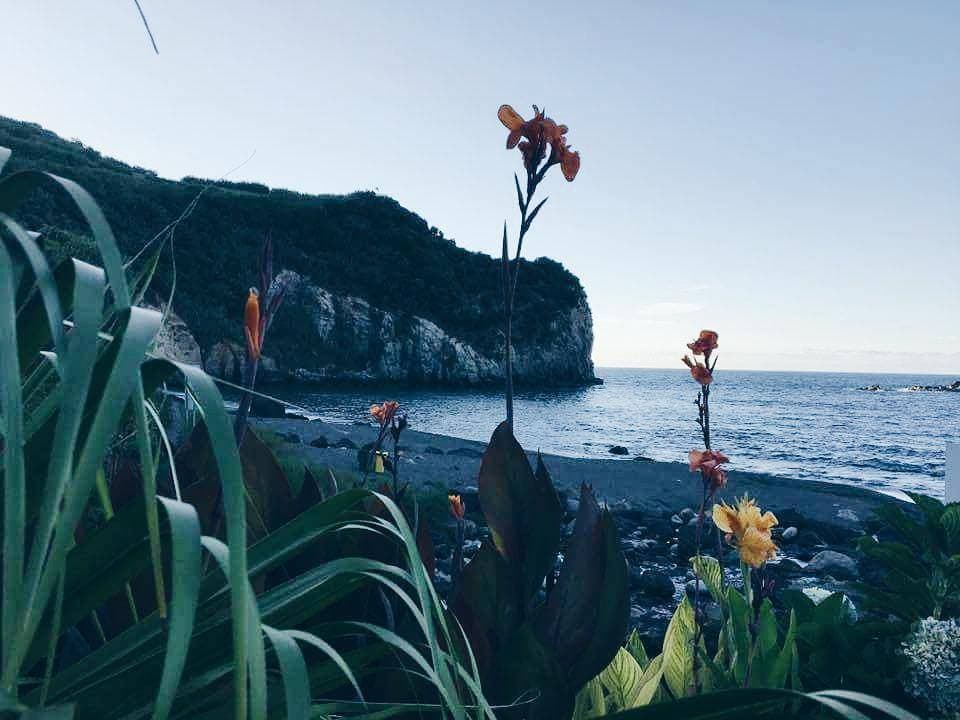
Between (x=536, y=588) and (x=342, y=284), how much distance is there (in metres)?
40.7

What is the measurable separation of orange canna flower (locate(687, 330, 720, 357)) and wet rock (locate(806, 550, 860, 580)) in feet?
14.8

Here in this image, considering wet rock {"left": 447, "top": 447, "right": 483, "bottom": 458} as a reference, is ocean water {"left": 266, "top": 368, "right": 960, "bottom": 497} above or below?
below

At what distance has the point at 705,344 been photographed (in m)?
1.40

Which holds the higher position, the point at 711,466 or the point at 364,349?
the point at 364,349

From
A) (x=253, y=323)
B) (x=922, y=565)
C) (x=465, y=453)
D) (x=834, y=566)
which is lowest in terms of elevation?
(x=465, y=453)

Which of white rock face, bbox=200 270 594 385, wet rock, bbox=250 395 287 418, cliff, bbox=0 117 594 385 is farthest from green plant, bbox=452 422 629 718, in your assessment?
white rock face, bbox=200 270 594 385

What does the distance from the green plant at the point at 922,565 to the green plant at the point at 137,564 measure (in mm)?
859

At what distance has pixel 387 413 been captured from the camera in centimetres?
200

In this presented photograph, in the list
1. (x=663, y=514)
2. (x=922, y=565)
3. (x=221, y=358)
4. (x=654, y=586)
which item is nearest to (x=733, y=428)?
(x=221, y=358)

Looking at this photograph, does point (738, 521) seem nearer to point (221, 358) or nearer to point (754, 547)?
point (754, 547)

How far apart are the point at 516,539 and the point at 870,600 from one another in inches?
Result: 28.8

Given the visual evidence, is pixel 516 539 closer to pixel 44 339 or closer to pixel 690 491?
pixel 44 339

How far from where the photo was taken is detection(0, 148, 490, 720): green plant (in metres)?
0.41

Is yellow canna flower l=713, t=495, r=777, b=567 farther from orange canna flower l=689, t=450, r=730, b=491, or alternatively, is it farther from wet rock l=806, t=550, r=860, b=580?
wet rock l=806, t=550, r=860, b=580
